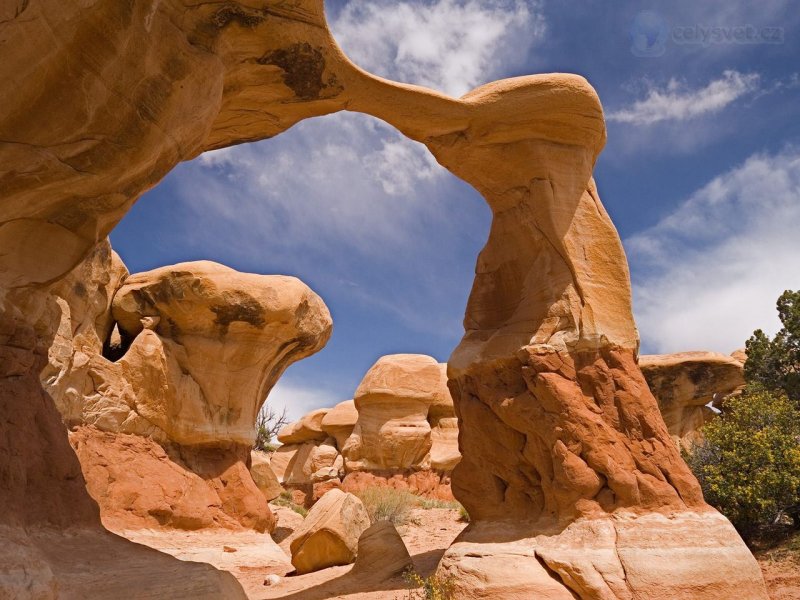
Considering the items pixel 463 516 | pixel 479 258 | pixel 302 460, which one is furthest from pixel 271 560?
pixel 302 460

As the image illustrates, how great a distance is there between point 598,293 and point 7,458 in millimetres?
6436

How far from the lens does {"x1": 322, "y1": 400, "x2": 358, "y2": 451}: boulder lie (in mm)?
24594

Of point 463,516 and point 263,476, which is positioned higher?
point 263,476

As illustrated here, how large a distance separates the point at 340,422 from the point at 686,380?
12.2 m

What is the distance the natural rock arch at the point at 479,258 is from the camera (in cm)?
475

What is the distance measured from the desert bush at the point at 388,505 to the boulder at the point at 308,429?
24.8ft

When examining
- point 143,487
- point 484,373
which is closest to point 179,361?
point 143,487

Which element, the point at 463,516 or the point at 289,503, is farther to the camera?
the point at 289,503

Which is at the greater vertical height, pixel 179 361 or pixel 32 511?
pixel 179 361

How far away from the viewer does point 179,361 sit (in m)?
11.9

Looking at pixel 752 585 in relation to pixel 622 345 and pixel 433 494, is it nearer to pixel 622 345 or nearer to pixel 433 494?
pixel 622 345

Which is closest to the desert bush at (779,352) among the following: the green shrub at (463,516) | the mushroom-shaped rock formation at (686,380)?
the mushroom-shaped rock formation at (686,380)

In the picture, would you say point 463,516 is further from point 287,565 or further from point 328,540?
point 328,540

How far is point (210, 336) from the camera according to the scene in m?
12.2
